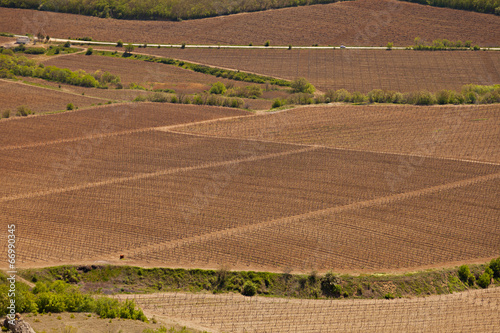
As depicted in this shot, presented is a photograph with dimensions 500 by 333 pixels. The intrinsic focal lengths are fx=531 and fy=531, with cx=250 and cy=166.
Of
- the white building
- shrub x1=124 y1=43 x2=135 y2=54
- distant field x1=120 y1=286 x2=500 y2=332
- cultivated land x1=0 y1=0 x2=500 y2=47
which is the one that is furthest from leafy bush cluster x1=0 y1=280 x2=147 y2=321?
the white building

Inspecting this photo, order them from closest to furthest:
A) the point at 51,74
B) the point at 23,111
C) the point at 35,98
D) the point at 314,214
→ the point at 314,214 < the point at 23,111 < the point at 35,98 < the point at 51,74

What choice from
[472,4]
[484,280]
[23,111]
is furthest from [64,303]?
[472,4]

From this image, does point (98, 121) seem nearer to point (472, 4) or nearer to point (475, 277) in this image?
point (475, 277)

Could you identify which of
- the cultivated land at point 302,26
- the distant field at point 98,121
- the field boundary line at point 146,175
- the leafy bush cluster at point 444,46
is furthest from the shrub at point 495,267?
the cultivated land at point 302,26

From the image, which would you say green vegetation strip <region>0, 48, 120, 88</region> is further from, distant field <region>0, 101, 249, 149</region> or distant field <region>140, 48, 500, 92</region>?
distant field <region>140, 48, 500, 92</region>

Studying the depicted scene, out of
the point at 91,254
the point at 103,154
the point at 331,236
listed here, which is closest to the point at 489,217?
the point at 331,236

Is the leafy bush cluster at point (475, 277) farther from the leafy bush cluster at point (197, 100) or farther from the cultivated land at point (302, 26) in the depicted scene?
the cultivated land at point (302, 26)
